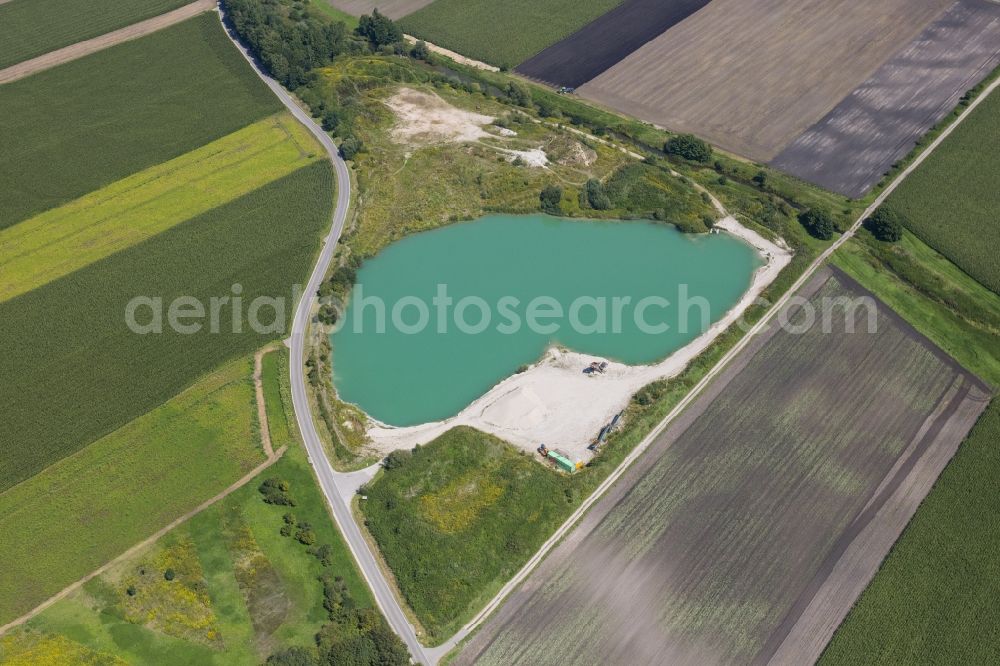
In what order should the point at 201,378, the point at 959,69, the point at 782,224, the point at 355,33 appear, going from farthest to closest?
the point at 355,33 < the point at 959,69 < the point at 782,224 < the point at 201,378

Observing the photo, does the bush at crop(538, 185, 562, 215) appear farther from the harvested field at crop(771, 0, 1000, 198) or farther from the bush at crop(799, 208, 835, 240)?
Result: the harvested field at crop(771, 0, 1000, 198)

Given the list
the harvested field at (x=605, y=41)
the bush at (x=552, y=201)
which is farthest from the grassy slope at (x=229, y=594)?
the harvested field at (x=605, y=41)

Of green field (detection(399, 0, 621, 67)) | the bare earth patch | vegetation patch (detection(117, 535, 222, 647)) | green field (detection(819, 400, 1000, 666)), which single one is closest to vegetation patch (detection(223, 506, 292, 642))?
vegetation patch (detection(117, 535, 222, 647))

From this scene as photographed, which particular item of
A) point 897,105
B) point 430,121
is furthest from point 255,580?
point 897,105

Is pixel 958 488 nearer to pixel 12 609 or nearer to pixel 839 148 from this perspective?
pixel 839 148

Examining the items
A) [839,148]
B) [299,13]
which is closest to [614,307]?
[839,148]

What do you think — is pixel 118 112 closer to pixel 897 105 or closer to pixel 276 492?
pixel 276 492

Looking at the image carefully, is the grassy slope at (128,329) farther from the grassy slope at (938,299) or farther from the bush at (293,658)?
the grassy slope at (938,299)
